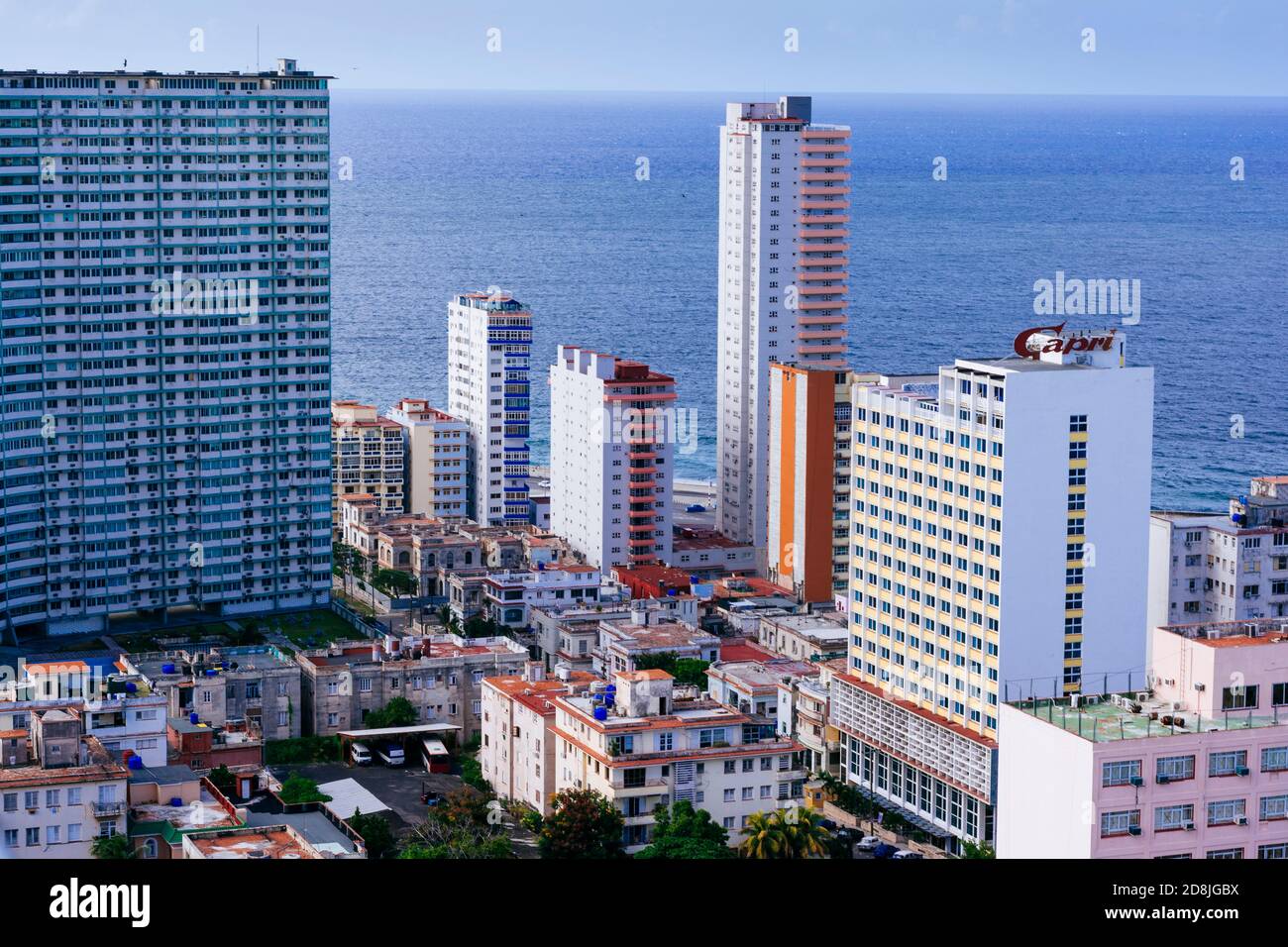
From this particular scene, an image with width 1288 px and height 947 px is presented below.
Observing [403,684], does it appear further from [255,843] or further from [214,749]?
[255,843]

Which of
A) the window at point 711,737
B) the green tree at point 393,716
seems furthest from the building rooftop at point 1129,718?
the green tree at point 393,716

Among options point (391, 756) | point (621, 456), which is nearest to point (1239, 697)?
point (391, 756)

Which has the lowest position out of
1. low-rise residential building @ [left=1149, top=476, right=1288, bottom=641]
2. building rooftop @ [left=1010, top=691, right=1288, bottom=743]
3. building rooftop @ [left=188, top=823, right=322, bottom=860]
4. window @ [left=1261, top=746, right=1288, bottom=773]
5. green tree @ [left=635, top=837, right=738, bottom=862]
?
green tree @ [left=635, top=837, right=738, bottom=862]

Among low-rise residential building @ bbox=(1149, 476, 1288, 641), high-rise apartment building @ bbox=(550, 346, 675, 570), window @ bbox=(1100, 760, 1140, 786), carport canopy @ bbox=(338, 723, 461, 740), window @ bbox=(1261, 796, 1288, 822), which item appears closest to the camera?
window @ bbox=(1100, 760, 1140, 786)

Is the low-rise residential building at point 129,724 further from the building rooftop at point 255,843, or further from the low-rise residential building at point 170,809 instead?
the building rooftop at point 255,843

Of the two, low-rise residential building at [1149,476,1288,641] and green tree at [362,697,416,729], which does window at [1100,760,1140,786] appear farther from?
low-rise residential building at [1149,476,1288,641]

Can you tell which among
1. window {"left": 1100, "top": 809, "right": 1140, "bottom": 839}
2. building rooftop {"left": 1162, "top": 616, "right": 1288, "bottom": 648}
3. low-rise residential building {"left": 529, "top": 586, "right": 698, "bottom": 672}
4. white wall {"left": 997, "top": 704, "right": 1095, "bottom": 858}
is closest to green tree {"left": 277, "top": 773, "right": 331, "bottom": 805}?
low-rise residential building {"left": 529, "top": 586, "right": 698, "bottom": 672}
